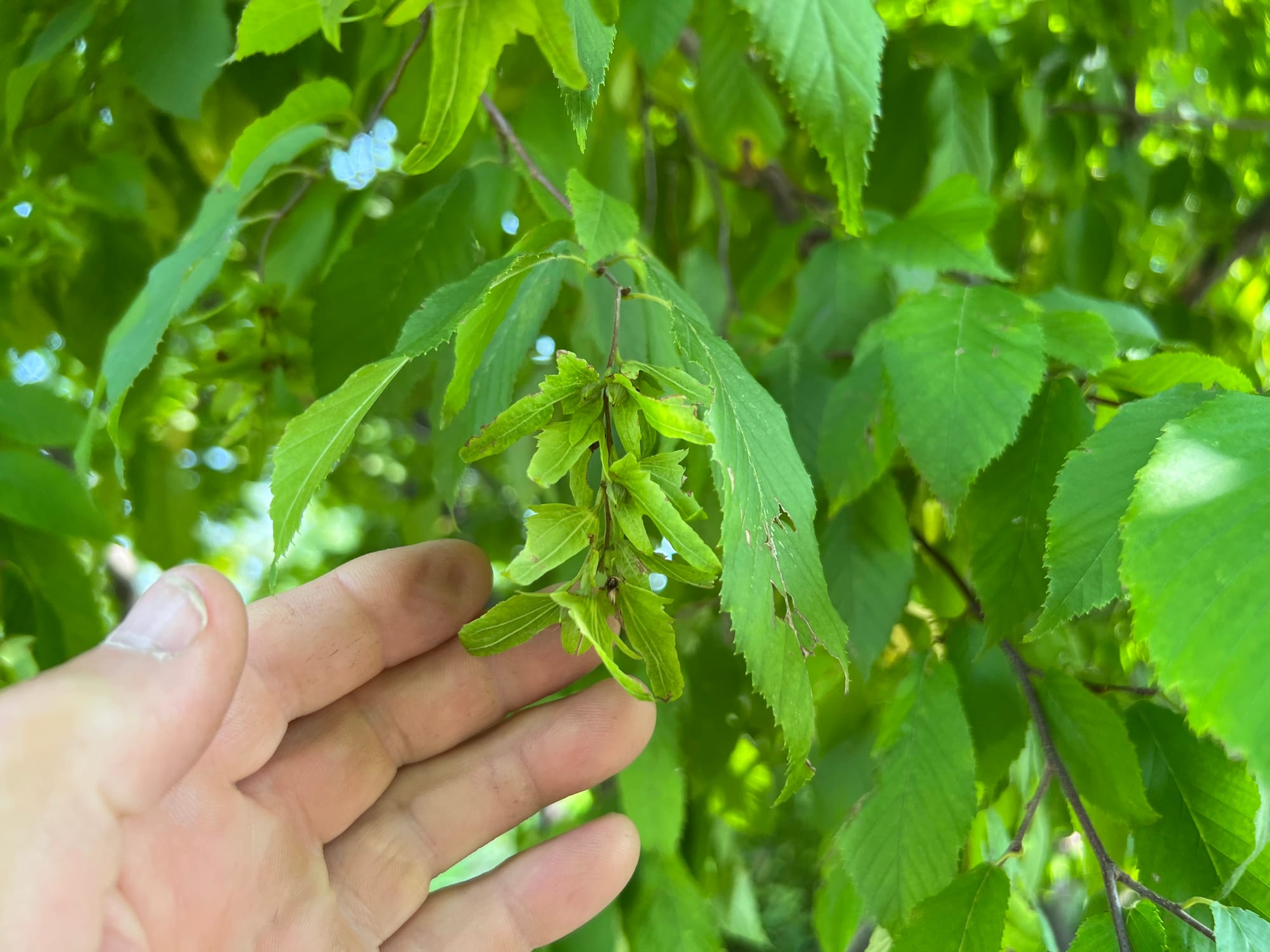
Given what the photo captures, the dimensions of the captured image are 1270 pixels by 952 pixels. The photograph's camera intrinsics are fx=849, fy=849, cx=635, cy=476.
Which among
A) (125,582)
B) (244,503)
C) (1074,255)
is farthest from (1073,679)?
(244,503)

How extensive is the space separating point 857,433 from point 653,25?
33 centimetres

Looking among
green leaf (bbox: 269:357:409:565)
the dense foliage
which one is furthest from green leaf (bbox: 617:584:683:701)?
green leaf (bbox: 269:357:409:565)

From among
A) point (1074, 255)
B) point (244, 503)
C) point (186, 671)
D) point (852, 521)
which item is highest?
point (186, 671)

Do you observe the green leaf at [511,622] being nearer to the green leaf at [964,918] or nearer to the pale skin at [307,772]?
the pale skin at [307,772]

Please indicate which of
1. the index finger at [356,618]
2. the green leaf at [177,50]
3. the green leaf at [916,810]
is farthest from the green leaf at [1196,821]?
the green leaf at [177,50]

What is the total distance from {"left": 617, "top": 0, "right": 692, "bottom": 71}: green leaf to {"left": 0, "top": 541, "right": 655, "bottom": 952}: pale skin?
381 mm

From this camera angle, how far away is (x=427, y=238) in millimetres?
610

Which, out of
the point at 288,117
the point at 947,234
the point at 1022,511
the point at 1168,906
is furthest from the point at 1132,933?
the point at 288,117

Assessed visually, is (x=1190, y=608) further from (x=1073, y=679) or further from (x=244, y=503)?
(x=244, y=503)

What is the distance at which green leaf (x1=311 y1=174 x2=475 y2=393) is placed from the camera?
59 cm

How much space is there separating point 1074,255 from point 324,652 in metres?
0.98

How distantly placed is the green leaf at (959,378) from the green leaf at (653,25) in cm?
27

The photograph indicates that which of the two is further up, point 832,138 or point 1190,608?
point 832,138

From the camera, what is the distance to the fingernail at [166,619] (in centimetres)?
41
